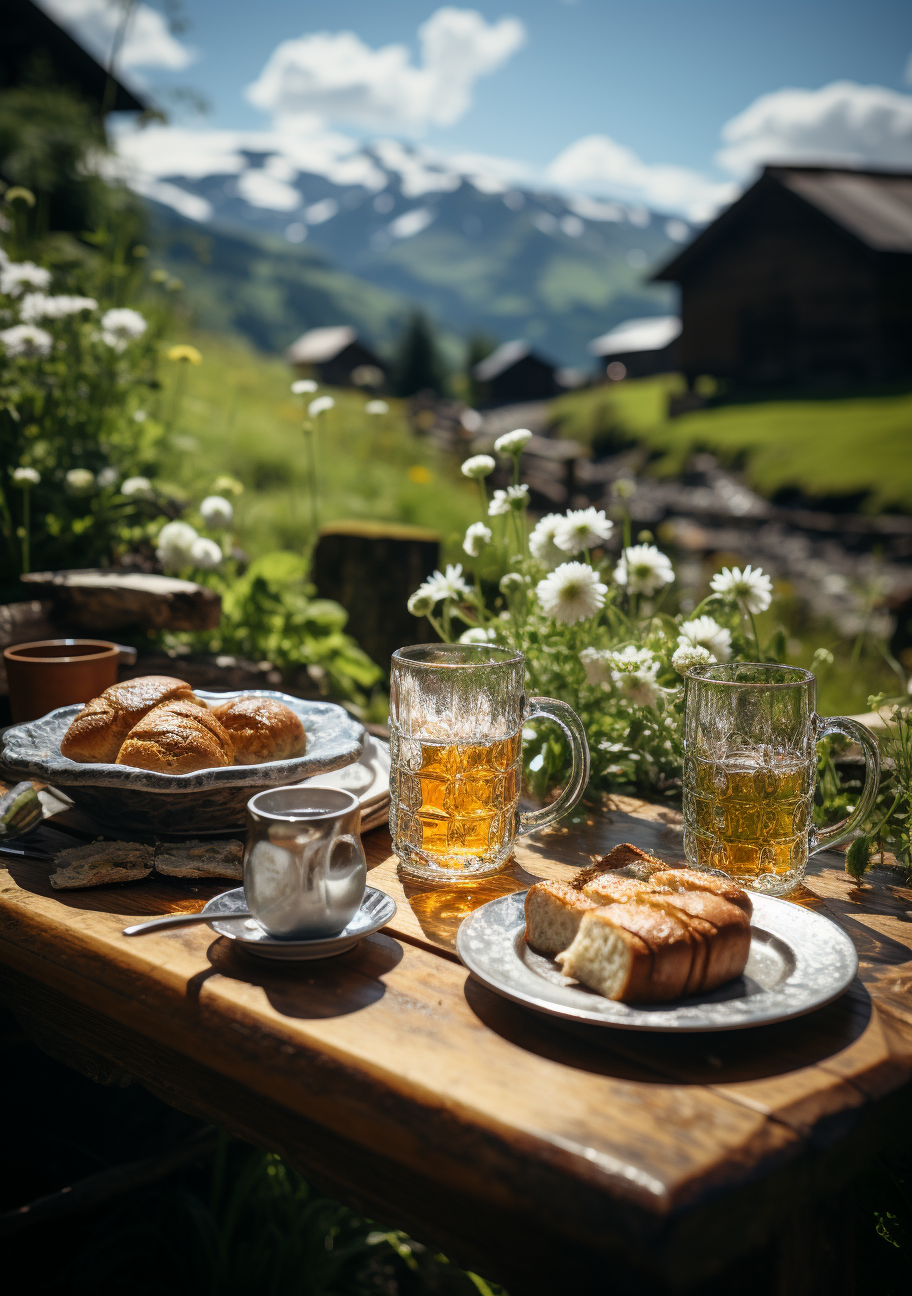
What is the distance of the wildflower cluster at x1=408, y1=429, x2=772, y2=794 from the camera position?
5.75 feet

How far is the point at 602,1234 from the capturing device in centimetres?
74

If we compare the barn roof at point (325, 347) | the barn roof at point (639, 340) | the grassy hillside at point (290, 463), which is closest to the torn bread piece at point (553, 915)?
the grassy hillside at point (290, 463)

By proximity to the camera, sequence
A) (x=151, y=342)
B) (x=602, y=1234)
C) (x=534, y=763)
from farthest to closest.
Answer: (x=151, y=342), (x=534, y=763), (x=602, y=1234)

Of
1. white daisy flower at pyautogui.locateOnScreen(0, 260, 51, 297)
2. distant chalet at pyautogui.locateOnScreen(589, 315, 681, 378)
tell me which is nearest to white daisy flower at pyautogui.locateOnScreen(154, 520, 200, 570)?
white daisy flower at pyautogui.locateOnScreen(0, 260, 51, 297)

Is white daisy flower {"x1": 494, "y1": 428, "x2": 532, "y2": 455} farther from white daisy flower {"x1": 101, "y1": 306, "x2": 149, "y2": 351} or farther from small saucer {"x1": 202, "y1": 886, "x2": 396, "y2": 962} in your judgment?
white daisy flower {"x1": 101, "y1": 306, "x2": 149, "y2": 351}

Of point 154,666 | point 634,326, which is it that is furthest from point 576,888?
point 634,326

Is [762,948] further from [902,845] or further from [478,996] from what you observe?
[902,845]

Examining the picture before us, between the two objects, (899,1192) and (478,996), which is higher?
(478,996)

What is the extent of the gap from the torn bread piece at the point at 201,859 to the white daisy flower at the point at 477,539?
2.51ft

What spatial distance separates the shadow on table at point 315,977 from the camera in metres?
1.03

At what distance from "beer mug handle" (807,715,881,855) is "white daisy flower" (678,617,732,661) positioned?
16.8 inches

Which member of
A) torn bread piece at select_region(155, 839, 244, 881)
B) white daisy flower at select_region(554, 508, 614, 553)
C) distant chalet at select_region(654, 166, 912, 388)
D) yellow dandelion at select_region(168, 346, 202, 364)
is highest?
distant chalet at select_region(654, 166, 912, 388)

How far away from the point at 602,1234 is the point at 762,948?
45 cm

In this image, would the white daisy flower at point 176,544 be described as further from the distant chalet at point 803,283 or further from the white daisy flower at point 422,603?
the distant chalet at point 803,283
